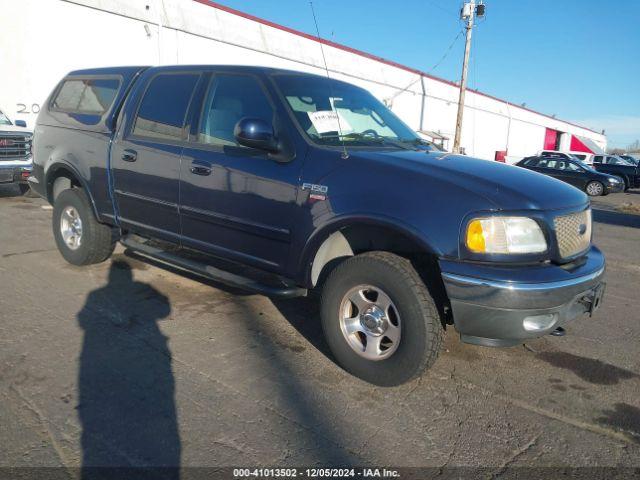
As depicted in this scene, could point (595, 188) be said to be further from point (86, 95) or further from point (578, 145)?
point (578, 145)

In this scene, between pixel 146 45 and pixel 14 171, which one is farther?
pixel 146 45

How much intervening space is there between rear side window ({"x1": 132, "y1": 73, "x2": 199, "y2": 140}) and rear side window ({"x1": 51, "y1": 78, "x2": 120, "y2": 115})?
0.57 metres

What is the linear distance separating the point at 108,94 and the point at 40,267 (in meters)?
1.92

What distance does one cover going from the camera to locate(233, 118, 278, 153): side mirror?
3.14 metres

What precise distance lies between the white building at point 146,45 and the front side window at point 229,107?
146 inches

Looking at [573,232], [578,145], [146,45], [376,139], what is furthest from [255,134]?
[578,145]

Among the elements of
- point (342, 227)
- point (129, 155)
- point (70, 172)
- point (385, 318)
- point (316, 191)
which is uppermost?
point (129, 155)

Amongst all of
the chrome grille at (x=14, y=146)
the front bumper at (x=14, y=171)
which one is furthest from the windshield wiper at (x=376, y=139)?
the chrome grille at (x=14, y=146)

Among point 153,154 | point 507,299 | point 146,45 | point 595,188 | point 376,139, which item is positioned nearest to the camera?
point 507,299

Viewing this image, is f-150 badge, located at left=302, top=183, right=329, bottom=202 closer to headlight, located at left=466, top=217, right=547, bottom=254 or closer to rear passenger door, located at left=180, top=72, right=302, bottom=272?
rear passenger door, located at left=180, top=72, right=302, bottom=272

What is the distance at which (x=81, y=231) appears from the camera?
498cm

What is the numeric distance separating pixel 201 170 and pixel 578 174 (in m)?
19.0

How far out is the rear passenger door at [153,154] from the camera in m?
3.95

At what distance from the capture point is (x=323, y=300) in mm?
3207
